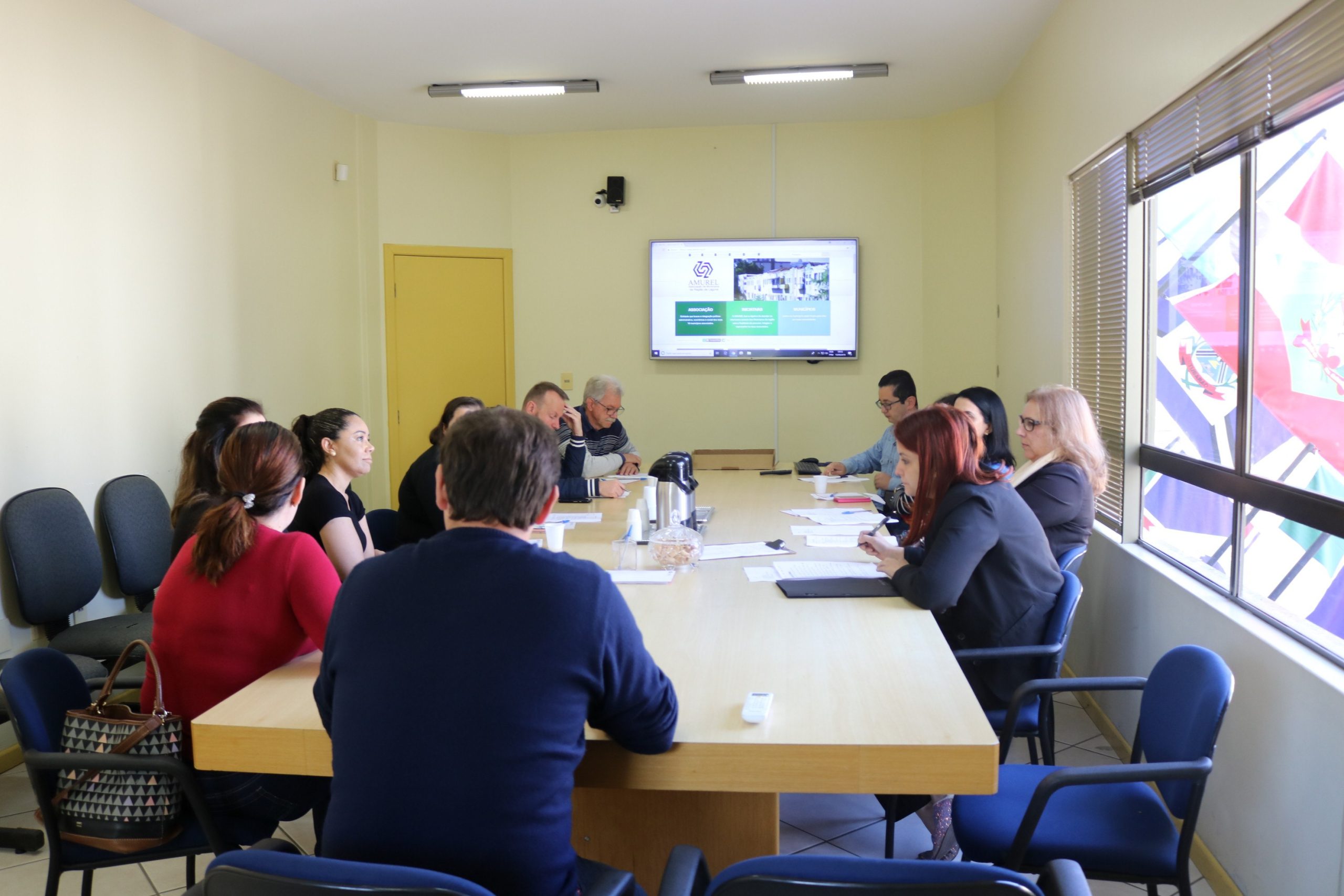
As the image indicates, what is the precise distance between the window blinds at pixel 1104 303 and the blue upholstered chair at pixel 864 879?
9.84ft

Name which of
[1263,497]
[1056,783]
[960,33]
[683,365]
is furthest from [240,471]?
[683,365]

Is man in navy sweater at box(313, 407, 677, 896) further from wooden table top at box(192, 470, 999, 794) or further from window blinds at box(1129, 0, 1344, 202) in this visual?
window blinds at box(1129, 0, 1344, 202)

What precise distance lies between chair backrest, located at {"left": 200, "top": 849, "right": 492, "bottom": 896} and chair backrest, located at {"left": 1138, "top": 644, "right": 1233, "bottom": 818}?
1389mm

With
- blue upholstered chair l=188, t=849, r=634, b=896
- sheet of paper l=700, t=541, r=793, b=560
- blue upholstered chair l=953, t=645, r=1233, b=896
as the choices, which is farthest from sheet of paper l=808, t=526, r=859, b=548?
blue upholstered chair l=188, t=849, r=634, b=896

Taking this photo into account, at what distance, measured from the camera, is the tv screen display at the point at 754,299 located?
6980mm

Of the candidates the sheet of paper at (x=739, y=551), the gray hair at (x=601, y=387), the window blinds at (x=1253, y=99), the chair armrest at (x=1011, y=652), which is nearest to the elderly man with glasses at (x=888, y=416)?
the gray hair at (x=601, y=387)

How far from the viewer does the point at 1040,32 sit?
5.04 metres

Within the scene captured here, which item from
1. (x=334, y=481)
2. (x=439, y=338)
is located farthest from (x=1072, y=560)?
(x=439, y=338)

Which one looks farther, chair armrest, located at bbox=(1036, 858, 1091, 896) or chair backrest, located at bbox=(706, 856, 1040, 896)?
chair armrest, located at bbox=(1036, 858, 1091, 896)

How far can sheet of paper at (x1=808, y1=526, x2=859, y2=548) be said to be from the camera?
3.39 meters

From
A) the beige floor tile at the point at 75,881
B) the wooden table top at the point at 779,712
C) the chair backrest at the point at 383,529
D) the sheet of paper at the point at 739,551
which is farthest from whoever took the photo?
the chair backrest at the point at 383,529

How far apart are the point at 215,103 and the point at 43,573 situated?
102 inches

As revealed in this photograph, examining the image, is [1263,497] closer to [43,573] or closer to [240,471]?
[240,471]

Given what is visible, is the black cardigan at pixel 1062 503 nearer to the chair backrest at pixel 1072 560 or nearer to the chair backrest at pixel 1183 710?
the chair backrest at pixel 1072 560
